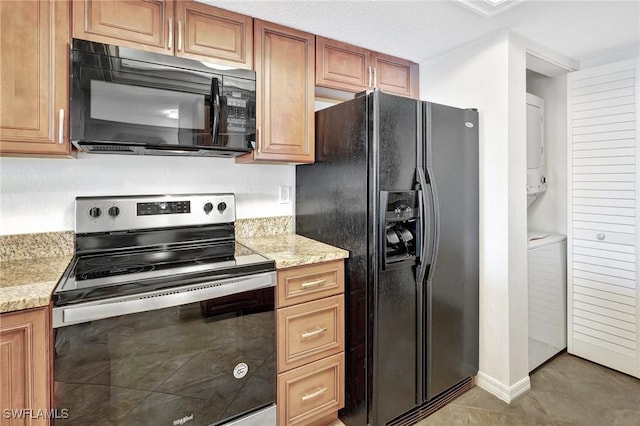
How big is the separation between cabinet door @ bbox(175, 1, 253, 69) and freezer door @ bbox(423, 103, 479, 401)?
3.44ft

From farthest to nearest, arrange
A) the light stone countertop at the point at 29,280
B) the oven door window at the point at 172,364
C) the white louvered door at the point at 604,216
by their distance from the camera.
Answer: the white louvered door at the point at 604,216 < the oven door window at the point at 172,364 < the light stone countertop at the point at 29,280

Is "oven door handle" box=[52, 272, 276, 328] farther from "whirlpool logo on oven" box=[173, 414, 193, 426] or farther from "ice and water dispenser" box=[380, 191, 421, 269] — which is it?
"ice and water dispenser" box=[380, 191, 421, 269]

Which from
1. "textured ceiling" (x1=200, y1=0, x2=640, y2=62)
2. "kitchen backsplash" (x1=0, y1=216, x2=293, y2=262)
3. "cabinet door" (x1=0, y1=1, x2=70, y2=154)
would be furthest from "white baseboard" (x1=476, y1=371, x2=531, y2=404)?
"cabinet door" (x1=0, y1=1, x2=70, y2=154)

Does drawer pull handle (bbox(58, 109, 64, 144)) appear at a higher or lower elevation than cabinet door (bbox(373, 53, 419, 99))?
lower

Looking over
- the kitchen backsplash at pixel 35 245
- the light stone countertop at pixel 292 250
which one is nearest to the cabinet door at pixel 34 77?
the kitchen backsplash at pixel 35 245

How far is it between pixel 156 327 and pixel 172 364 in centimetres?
17

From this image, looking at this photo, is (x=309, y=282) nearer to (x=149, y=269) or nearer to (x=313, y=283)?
(x=313, y=283)

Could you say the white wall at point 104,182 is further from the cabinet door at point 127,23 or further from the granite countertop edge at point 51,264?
the cabinet door at point 127,23

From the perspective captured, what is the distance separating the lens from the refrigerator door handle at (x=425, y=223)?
5.88 feet

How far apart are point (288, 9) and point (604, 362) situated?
10.3 feet

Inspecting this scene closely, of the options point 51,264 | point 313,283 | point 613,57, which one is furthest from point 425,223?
point 613,57

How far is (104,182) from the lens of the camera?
176cm

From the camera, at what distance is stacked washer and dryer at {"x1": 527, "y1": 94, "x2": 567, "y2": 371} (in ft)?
7.43

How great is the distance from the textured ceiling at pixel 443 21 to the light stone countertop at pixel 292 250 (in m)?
1.27
